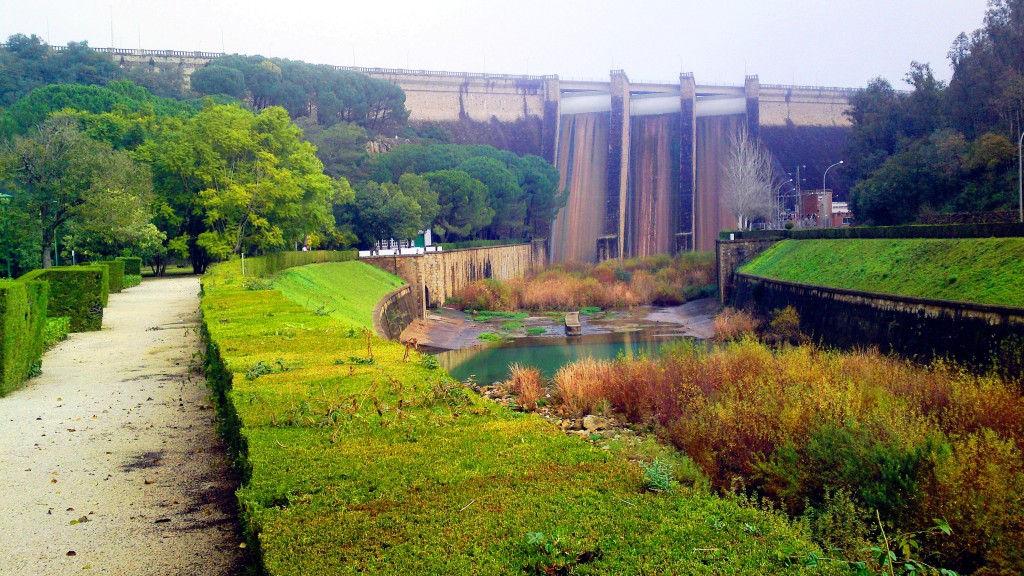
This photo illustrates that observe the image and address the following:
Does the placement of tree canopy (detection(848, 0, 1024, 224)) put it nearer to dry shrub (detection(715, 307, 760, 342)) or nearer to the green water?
dry shrub (detection(715, 307, 760, 342))

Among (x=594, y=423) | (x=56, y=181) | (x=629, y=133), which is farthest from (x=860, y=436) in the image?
(x=629, y=133)

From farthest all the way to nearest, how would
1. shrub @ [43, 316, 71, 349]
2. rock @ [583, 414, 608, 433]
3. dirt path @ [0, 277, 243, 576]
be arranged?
shrub @ [43, 316, 71, 349], rock @ [583, 414, 608, 433], dirt path @ [0, 277, 243, 576]

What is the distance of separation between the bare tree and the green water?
96.8 feet

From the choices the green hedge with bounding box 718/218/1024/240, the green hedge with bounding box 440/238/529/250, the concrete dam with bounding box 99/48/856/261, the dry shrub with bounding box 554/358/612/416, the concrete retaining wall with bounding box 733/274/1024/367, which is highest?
the concrete dam with bounding box 99/48/856/261

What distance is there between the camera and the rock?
15915 mm

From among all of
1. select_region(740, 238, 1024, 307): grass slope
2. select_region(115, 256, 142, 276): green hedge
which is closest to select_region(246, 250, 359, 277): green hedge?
select_region(115, 256, 142, 276): green hedge

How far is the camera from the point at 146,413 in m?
11.4

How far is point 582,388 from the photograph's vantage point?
18094 millimetres

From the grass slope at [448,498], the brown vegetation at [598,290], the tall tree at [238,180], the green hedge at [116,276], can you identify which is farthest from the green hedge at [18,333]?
the brown vegetation at [598,290]

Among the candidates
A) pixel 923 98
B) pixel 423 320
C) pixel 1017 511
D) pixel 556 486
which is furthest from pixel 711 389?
pixel 923 98

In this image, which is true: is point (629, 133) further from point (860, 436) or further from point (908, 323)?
point (860, 436)

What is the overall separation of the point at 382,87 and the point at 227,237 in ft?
148

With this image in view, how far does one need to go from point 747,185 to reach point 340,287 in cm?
4144

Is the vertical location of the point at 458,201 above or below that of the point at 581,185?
below
